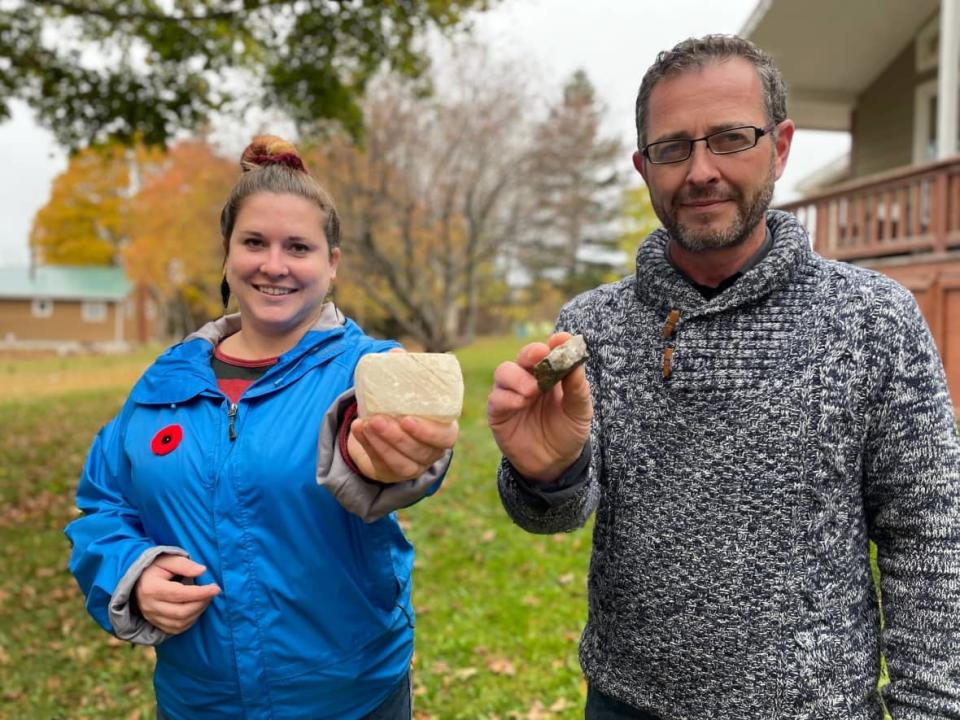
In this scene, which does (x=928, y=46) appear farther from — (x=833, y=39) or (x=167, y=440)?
(x=167, y=440)

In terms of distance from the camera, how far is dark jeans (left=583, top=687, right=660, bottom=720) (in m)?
1.73

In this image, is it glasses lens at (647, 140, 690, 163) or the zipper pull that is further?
the zipper pull

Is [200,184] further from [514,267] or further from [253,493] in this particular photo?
[253,493]

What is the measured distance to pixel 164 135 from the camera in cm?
826

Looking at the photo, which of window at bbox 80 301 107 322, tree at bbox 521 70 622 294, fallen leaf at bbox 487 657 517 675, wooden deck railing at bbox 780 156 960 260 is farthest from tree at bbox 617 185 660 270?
window at bbox 80 301 107 322

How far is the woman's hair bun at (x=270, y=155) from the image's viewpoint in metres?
1.98

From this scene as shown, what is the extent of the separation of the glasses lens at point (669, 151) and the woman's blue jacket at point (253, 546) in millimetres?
863

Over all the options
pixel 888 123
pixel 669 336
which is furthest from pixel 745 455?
pixel 888 123

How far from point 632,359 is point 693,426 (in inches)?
8.4

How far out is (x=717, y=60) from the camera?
5.29 feet

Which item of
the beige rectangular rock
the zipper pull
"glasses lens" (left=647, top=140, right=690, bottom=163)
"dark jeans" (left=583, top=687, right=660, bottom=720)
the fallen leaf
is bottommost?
the fallen leaf

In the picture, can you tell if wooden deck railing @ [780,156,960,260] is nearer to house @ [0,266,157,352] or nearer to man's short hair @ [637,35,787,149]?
man's short hair @ [637,35,787,149]

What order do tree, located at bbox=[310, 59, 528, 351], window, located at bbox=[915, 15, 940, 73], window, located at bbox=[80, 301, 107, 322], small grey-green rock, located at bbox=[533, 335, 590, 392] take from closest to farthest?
small grey-green rock, located at bbox=[533, 335, 590, 392]
window, located at bbox=[915, 15, 940, 73]
tree, located at bbox=[310, 59, 528, 351]
window, located at bbox=[80, 301, 107, 322]

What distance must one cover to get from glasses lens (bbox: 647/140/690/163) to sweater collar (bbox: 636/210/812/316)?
0.23 meters
